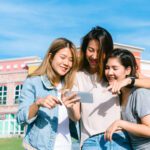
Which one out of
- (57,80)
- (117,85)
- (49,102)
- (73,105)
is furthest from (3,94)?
(117,85)

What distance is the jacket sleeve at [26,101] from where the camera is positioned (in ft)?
10.2

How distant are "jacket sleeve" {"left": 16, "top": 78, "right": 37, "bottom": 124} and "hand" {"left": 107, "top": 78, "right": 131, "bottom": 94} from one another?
59 centimetres

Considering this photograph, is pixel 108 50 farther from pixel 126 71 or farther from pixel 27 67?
pixel 27 67

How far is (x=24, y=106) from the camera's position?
123 inches

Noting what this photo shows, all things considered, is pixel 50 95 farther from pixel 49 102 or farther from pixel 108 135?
pixel 108 135

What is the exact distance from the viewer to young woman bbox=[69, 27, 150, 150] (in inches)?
122

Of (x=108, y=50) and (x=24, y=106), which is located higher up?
(x=108, y=50)

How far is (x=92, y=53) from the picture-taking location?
10.5 feet

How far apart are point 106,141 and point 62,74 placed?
573mm

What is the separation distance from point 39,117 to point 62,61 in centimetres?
43

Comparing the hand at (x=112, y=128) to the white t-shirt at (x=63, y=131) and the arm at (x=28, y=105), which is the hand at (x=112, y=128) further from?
the arm at (x=28, y=105)

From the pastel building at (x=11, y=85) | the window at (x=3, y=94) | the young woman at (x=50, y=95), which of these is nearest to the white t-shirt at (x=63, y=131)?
the young woman at (x=50, y=95)

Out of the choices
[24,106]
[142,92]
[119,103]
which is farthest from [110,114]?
[24,106]

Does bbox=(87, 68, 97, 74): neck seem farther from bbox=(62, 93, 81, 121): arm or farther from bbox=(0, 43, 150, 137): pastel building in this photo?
bbox=(0, 43, 150, 137): pastel building
